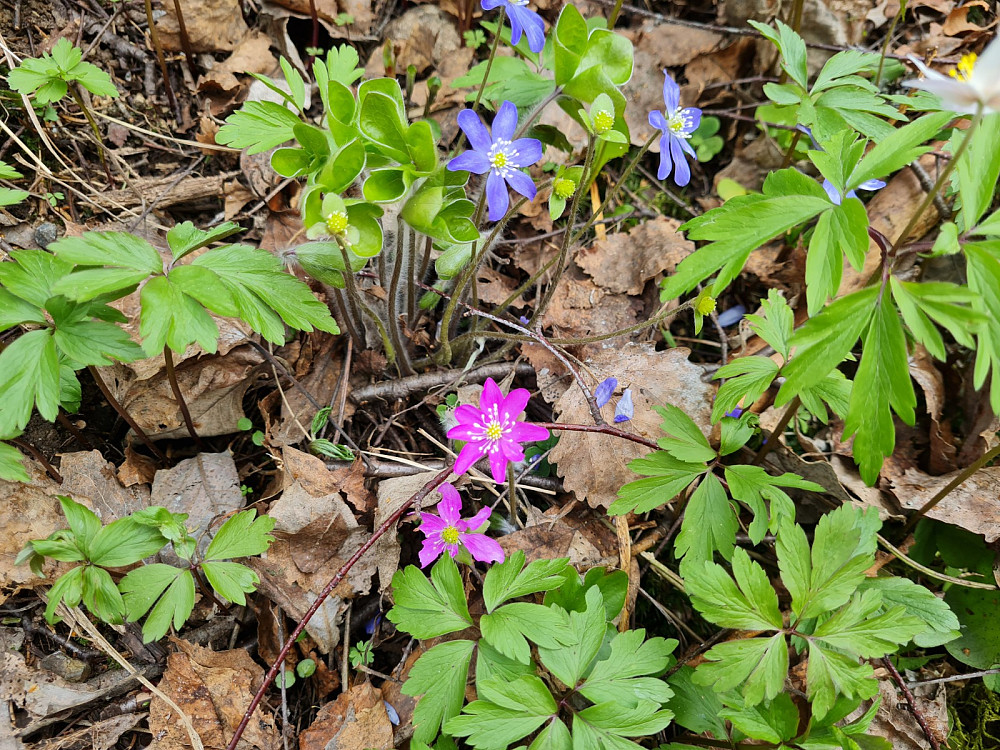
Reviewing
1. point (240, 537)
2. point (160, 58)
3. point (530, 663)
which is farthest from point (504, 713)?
point (160, 58)

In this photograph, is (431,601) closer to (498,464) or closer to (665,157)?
(498,464)

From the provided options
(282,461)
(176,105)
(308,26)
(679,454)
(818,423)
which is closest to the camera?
(679,454)

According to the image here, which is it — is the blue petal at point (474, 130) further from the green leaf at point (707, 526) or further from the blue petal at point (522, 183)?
the green leaf at point (707, 526)

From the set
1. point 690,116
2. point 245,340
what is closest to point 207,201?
point 245,340

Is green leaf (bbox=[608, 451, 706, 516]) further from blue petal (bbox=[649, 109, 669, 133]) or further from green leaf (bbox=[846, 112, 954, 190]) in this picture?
blue petal (bbox=[649, 109, 669, 133])

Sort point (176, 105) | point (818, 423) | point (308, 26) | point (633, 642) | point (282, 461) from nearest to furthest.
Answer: point (633, 642), point (282, 461), point (818, 423), point (176, 105), point (308, 26)

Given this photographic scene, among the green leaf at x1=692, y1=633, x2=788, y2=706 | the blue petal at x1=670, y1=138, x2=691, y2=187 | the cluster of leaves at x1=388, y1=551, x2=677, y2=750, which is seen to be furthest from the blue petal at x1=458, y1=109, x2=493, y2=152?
the green leaf at x1=692, y1=633, x2=788, y2=706

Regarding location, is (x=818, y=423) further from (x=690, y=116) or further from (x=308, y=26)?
(x=308, y=26)
